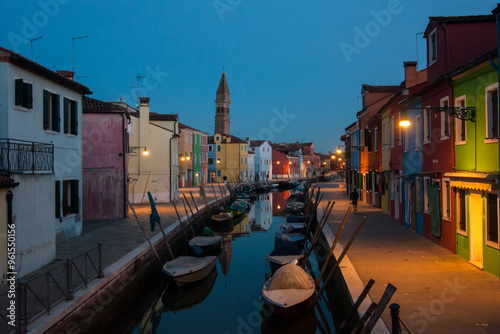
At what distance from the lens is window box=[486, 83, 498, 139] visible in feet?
36.7

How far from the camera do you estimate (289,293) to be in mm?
10984

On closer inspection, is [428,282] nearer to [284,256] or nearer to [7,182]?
[284,256]

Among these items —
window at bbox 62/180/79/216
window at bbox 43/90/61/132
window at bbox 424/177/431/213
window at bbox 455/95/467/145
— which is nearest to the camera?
window at bbox 455/95/467/145

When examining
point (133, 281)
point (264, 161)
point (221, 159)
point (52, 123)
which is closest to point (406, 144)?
point (133, 281)

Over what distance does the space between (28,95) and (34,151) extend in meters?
2.29

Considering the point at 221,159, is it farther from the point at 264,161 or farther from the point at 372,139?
the point at 372,139

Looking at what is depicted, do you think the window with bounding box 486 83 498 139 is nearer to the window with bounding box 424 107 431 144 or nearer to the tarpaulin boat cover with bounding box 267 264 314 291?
the window with bounding box 424 107 431 144

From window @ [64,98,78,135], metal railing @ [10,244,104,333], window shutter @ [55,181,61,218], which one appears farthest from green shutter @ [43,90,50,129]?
metal railing @ [10,244,104,333]

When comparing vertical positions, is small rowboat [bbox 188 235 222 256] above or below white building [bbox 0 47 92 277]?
below

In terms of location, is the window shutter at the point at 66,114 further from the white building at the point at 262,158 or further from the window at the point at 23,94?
the white building at the point at 262,158

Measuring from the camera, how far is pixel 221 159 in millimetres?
75750

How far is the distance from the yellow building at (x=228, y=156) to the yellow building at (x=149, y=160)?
38681 millimetres

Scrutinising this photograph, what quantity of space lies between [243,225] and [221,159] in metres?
43.8

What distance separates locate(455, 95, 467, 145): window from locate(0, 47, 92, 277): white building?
1308cm
